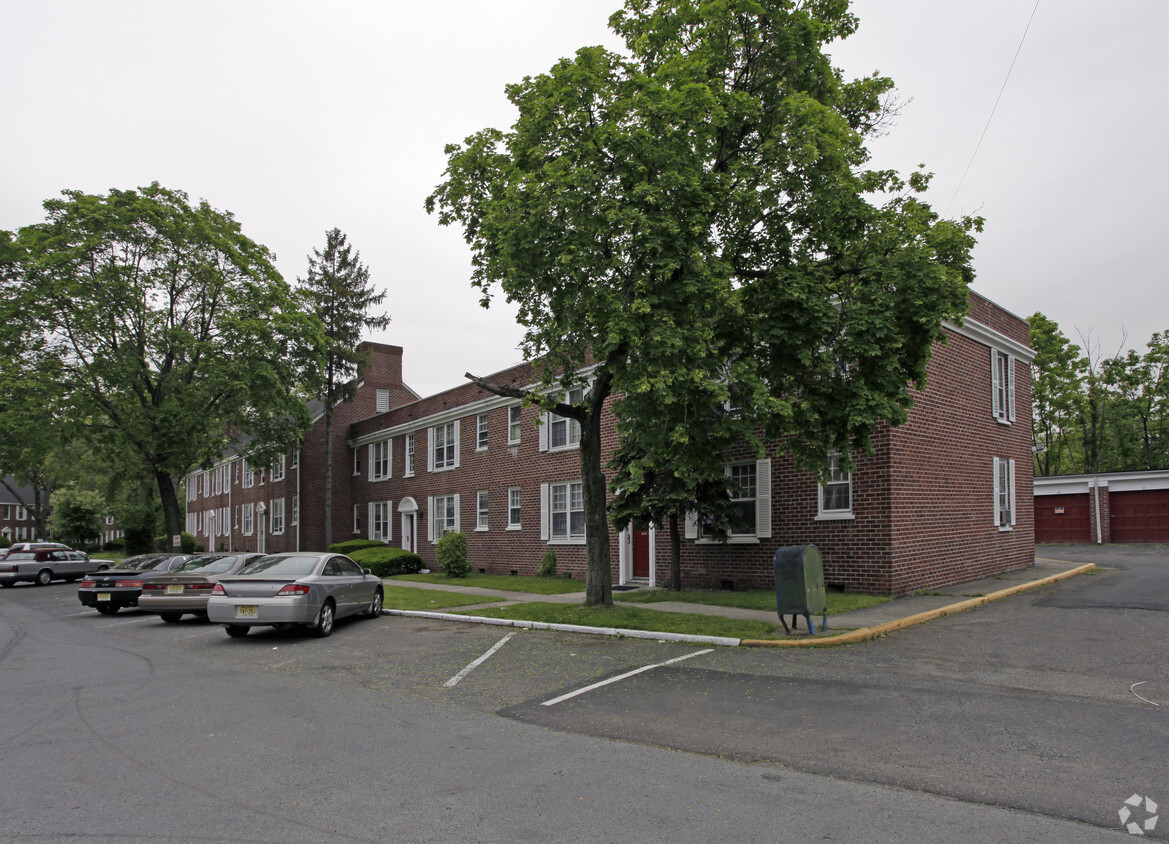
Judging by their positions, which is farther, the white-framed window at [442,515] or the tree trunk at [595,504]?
the white-framed window at [442,515]

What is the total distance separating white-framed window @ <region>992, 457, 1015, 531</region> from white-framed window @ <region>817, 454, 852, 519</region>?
611 centimetres

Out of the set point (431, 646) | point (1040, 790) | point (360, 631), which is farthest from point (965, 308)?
point (360, 631)

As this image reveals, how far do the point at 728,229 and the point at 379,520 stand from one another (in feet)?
89.2

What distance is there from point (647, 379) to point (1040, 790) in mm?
6974

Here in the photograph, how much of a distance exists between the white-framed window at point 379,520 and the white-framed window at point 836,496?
2322 cm

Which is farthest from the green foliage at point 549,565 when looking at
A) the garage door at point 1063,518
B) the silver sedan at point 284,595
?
the garage door at point 1063,518

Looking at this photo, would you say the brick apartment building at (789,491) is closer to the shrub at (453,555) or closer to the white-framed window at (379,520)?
the white-framed window at (379,520)

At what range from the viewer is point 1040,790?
5.19 metres

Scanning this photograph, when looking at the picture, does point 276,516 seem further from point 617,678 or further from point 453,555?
point 617,678

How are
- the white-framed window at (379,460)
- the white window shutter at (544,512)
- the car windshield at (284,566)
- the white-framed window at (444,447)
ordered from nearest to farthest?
the car windshield at (284,566) → the white window shutter at (544,512) → the white-framed window at (444,447) → the white-framed window at (379,460)

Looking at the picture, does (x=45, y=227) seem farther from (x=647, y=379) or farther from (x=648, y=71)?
(x=647, y=379)

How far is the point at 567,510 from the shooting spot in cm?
2414

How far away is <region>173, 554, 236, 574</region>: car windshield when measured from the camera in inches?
678

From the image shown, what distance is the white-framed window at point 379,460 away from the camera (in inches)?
1428
